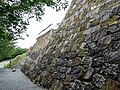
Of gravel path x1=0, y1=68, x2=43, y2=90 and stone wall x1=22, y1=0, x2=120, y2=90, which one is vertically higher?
stone wall x1=22, y1=0, x2=120, y2=90

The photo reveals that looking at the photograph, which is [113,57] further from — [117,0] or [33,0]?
[33,0]

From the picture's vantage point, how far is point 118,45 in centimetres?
361

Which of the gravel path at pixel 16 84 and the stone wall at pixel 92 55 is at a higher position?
the stone wall at pixel 92 55

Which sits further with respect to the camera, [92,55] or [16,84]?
[16,84]

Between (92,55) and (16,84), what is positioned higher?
(92,55)

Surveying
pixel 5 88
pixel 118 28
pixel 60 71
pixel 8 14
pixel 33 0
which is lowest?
pixel 5 88

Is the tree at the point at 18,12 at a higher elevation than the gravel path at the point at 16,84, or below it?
higher

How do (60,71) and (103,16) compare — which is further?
(60,71)

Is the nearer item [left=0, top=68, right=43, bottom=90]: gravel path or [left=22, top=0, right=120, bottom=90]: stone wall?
[left=22, top=0, right=120, bottom=90]: stone wall

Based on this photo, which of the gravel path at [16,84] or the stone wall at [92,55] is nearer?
the stone wall at [92,55]

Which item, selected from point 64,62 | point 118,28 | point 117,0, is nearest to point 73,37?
point 64,62

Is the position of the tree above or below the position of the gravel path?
above

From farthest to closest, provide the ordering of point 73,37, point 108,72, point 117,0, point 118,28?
point 73,37
point 117,0
point 118,28
point 108,72

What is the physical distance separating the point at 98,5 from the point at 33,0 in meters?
1.76
